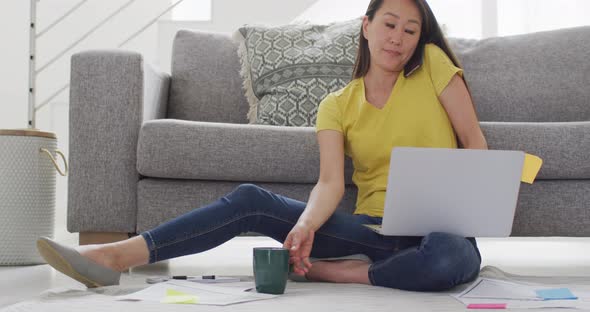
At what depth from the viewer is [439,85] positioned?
167 centimetres

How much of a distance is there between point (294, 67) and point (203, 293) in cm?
119

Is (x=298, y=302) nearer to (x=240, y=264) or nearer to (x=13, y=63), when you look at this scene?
(x=240, y=264)

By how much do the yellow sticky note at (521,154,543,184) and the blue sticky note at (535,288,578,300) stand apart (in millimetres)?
232

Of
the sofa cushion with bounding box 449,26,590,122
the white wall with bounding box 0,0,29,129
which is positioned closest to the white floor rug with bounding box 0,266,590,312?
the sofa cushion with bounding box 449,26,590,122

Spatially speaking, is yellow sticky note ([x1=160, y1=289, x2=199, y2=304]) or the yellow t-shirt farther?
the yellow t-shirt

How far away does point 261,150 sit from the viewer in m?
1.93

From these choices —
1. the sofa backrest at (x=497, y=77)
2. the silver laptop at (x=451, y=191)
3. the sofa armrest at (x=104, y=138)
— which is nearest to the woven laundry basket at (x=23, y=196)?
the sofa armrest at (x=104, y=138)

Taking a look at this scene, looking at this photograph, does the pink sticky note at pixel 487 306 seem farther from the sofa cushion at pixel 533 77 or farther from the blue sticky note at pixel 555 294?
the sofa cushion at pixel 533 77

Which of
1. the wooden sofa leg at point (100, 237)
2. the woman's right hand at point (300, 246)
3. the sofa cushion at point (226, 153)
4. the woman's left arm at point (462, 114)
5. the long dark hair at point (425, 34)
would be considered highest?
the long dark hair at point (425, 34)

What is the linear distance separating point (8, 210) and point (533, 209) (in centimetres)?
153

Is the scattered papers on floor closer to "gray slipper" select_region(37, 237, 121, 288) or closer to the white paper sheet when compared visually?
the white paper sheet

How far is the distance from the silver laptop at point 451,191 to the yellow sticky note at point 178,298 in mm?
403

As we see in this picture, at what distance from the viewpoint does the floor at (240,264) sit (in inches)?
66.3

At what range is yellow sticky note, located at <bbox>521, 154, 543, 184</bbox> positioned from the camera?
146cm
